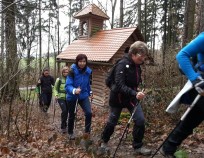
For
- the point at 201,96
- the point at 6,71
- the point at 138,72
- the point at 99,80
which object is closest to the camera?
the point at 201,96

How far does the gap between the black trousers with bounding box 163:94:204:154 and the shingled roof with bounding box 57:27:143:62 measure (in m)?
8.82

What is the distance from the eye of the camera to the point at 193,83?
322cm

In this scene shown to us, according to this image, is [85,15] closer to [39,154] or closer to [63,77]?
[63,77]

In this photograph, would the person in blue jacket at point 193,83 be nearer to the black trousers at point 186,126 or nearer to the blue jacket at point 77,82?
the black trousers at point 186,126

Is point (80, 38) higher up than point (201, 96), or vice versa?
point (80, 38)

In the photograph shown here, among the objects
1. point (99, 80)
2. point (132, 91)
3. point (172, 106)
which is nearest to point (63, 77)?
point (132, 91)

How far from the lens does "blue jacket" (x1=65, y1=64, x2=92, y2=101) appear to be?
19.5ft

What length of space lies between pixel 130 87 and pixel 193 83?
1536mm

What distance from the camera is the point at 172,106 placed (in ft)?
11.5

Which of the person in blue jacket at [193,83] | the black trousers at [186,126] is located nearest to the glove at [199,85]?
the person in blue jacket at [193,83]

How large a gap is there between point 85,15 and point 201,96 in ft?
46.8

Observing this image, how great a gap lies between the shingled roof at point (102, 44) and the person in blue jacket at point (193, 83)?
29.1 ft

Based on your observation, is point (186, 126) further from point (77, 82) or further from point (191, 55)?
point (77, 82)

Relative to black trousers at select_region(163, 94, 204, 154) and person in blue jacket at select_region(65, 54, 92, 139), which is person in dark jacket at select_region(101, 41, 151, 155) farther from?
person in blue jacket at select_region(65, 54, 92, 139)
